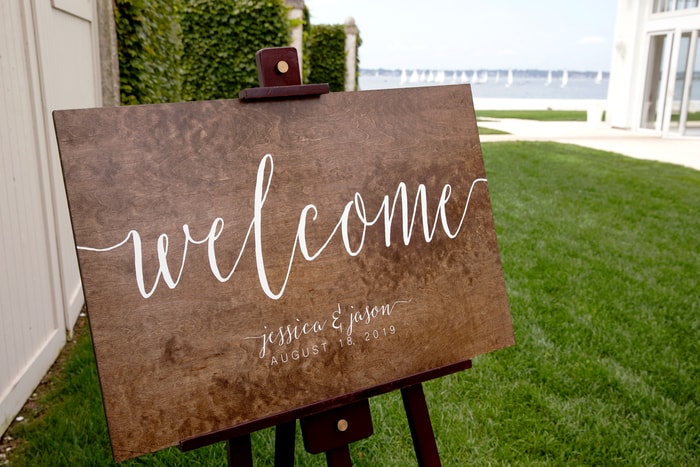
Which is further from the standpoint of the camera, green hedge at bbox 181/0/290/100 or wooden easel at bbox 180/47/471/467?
green hedge at bbox 181/0/290/100

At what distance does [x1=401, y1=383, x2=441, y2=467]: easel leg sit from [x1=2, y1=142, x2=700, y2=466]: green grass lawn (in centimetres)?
61

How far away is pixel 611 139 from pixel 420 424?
37.2ft

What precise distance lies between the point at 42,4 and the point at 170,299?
7.24ft

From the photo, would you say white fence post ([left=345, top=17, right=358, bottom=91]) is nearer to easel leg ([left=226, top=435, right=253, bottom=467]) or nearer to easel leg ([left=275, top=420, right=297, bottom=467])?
easel leg ([left=275, top=420, right=297, bottom=467])

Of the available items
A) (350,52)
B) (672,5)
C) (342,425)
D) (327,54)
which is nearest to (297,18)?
(327,54)

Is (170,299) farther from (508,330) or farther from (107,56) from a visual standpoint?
(107,56)

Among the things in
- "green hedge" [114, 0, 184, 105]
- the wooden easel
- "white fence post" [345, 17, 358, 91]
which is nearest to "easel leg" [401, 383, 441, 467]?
the wooden easel

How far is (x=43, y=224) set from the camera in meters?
2.74

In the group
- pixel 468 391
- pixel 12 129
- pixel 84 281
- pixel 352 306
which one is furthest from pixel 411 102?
pixel 12 129

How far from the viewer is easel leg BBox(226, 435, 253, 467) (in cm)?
127

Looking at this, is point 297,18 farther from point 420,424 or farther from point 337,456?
point 337,456

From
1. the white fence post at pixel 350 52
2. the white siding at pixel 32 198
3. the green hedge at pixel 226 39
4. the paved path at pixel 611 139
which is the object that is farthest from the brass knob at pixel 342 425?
the white fence post at pixel 350 52

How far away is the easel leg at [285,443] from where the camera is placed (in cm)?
155

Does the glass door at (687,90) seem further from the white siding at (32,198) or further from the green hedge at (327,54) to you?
the white siding at (32,198)
